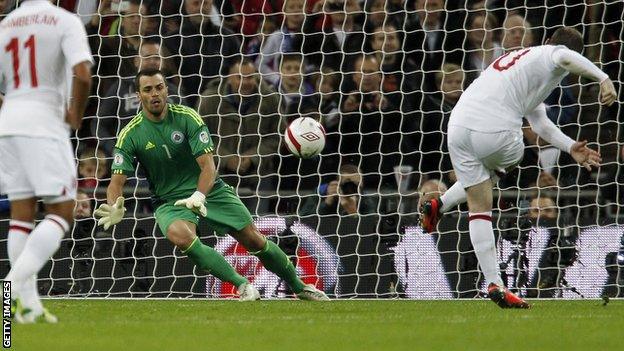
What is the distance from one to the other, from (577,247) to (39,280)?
483 centimetres

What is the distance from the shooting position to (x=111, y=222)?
9.41 m

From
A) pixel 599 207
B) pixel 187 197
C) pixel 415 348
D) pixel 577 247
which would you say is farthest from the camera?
pixel 599 207

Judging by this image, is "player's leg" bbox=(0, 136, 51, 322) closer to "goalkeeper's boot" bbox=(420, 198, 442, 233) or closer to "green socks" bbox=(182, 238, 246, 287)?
"green socks" bbox=(182, 238, 246, 287)

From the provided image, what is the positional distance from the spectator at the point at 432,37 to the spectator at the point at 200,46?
1798 millimetres

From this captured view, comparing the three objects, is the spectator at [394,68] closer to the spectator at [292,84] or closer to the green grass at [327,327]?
the spectator at [292,84]

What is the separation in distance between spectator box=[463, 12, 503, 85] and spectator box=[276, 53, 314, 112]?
163cm

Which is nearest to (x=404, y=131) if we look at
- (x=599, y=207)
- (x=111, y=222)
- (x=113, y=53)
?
(x=599, y=207)

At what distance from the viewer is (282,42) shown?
1349cm

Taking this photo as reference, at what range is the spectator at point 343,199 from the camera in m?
12.3

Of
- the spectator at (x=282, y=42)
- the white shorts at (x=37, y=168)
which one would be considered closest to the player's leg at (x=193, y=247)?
the white shorts at (x=37, y=168)

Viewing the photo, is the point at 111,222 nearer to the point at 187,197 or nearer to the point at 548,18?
the point at 187,197

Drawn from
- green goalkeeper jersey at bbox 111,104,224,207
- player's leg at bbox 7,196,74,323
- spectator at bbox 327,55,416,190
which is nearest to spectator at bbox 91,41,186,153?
spectator at bbox 327,55,416,190

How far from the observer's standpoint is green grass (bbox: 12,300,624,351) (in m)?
6.46

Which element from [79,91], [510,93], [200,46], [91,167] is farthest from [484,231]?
[200,46]
